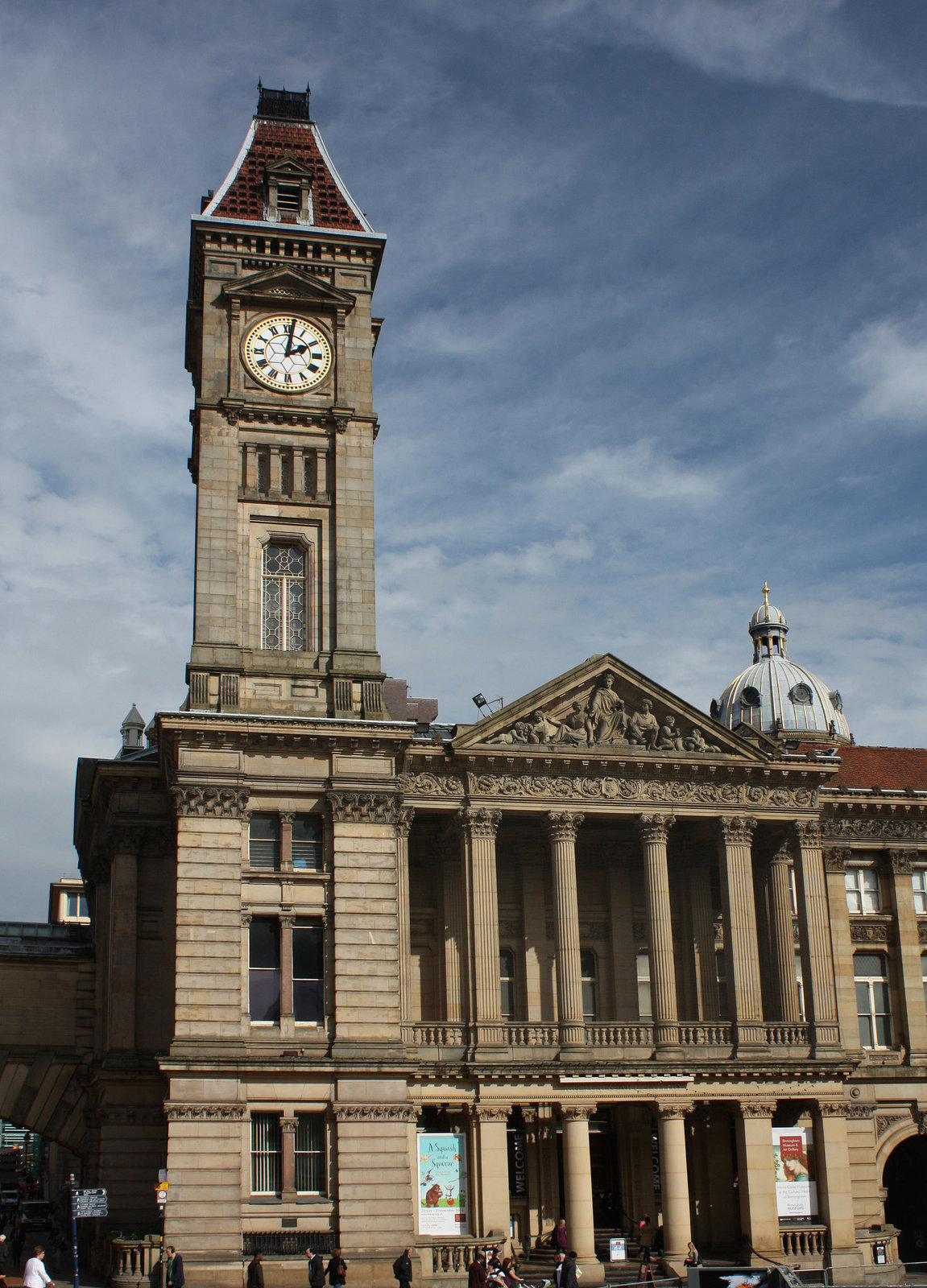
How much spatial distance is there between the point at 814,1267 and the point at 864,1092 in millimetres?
7551

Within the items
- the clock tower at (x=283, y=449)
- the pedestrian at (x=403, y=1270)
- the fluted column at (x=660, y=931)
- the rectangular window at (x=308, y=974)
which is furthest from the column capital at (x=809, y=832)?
the pedestrian at (x=403, y=1270)

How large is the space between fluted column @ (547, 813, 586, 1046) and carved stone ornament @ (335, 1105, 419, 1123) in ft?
20.2

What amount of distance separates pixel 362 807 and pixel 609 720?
950 centimetres

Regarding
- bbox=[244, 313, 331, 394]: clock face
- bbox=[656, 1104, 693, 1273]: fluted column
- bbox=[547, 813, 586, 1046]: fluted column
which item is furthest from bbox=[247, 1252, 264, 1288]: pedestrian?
bbox=[244, 313, 331, 394]: clock face

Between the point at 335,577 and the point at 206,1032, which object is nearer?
the point at 206,1032

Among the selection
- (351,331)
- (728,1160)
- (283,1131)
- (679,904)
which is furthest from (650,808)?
(351,331)

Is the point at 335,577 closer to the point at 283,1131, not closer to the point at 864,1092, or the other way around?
the point at 283,1131

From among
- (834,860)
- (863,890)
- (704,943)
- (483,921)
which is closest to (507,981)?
(483,921)

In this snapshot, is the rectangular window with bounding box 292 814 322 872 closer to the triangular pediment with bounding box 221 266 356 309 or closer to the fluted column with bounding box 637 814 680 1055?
the fluted column with bounding box 637 814 680 1055

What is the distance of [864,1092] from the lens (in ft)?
164

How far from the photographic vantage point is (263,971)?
41469 millimetres

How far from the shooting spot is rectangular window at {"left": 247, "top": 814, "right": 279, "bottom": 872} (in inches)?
1670

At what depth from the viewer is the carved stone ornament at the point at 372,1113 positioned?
40375mm

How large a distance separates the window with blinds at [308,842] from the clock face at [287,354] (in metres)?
14.0
